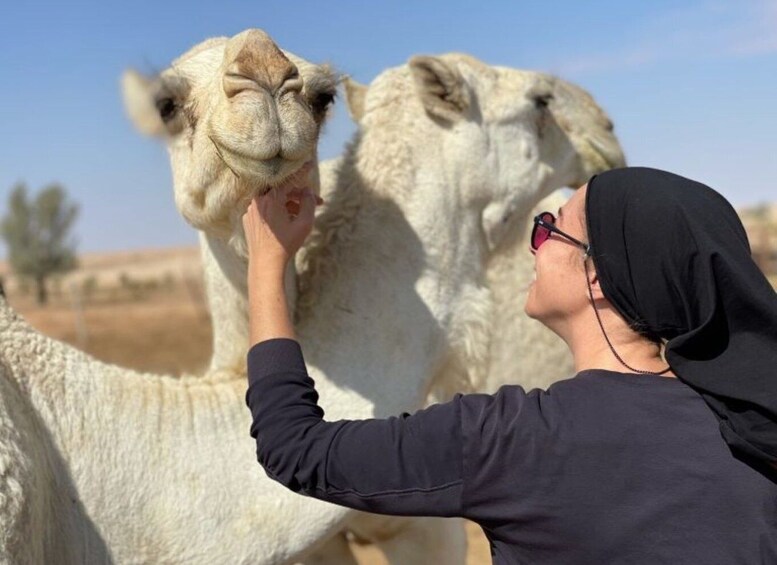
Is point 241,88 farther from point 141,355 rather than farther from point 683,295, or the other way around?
point 141,355

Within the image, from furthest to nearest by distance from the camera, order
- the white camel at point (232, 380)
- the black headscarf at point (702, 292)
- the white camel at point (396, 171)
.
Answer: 1. the white camel at point (396, 171)
2. the white camel at point (232, 380)
3. the black headscarf at point (702, 292)

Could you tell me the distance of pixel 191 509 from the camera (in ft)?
7.93

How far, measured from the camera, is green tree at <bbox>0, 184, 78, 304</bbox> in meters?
41.2

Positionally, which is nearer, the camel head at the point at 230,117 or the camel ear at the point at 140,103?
the camel head at the point at 230,117

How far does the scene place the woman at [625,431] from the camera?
1506mm

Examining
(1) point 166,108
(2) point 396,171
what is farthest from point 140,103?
(2) point 396,171

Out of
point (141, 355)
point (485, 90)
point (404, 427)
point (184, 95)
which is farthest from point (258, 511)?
point (141, 355)

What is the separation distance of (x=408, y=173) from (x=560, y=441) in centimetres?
178

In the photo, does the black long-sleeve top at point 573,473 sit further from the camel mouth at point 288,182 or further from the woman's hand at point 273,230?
the camel mouth at point 288,182

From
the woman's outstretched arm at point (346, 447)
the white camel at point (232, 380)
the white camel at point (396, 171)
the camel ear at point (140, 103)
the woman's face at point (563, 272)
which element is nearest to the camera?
the woman's outstretched arm at point (346, 447)

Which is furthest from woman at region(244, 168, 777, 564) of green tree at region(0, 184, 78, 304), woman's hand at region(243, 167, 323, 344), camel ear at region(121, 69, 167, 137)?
green tree at region(0, 184, 78, 304)

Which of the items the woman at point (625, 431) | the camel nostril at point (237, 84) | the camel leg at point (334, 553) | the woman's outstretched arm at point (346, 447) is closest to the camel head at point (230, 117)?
the camel nostril at point (237, 84)

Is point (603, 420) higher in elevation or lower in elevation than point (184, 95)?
lower

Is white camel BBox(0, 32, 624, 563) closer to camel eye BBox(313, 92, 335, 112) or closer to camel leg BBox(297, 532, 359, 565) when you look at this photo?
camel eye BBox(313, 92, 335, 112)
